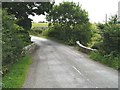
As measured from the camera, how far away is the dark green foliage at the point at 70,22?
59875 mm

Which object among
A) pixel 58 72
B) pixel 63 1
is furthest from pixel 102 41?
pixel 63 1

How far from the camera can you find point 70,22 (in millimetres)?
64750

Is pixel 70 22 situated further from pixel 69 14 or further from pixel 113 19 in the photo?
pixel 113 19

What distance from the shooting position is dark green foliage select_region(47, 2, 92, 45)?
5988cm

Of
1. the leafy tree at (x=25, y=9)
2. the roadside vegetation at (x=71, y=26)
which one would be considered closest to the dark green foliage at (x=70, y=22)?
the roadside vegetation at (x=71, y=26)

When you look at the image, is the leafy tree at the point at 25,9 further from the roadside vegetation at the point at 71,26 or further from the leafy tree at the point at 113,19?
the leafy tree at the point at 113,19

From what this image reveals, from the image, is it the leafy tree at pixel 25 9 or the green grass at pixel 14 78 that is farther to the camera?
the leafy tree at pixel 25 9

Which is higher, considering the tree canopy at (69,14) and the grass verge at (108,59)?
the tree canopy at (69,14)

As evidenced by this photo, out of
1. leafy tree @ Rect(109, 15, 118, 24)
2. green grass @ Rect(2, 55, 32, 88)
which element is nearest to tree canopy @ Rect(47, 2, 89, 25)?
leafy tree @ Rect(109, 15, 118, 24)

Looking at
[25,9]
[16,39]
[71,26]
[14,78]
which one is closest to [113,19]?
[16,39]

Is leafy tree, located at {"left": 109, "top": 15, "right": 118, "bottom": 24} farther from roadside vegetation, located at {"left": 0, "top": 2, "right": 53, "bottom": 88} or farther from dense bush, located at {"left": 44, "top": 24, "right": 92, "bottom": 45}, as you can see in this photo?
dense bush, located at {"left": 44, "top": 24, "right": 92, "bottom": 45}

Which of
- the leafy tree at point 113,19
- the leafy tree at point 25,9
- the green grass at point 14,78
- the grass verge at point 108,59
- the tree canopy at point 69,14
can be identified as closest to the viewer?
the green grass at point 14,78

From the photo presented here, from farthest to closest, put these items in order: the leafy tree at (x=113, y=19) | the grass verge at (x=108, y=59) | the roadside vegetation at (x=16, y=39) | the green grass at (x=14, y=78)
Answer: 1. the leafy tree at (x=113, y=19)
2. the grass verge at (x=108, y=59)
3. the roadside vegetation at (x=16, y=39)
4. the green grass at (x=14, y=78)

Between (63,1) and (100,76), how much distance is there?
5089 cm
